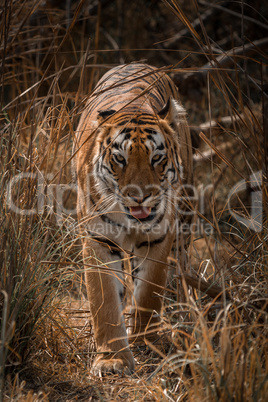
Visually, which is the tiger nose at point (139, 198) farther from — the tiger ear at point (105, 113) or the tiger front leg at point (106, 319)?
the tiger ear at point (105, 113)

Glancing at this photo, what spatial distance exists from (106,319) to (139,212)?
560 mm

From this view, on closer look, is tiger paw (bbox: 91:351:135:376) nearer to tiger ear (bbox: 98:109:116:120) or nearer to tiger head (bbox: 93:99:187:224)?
tiger head (bbox: 93:99:187:224)

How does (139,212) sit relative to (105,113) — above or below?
below

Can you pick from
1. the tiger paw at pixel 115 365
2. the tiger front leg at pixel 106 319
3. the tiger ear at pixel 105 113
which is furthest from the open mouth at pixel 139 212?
the tiger paw at pixel 115 365

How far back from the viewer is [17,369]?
2.02 m

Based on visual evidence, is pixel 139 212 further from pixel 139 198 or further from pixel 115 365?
pixel 115 365

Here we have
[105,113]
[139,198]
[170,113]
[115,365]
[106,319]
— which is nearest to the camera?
[115,365]

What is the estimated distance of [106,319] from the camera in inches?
98.3

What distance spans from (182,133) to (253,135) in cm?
131

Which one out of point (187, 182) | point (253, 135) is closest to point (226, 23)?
point (187, 182)

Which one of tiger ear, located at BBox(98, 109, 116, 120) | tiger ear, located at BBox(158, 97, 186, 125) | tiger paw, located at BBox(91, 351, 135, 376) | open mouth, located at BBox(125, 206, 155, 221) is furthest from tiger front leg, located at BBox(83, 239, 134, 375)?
tiger ear, located at BBox(158, 97, 186, 125)

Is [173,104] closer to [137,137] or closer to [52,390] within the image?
[137,137]

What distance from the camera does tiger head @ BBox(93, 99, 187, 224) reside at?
266 cm

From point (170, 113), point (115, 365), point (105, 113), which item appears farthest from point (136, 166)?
point (115, 365)
